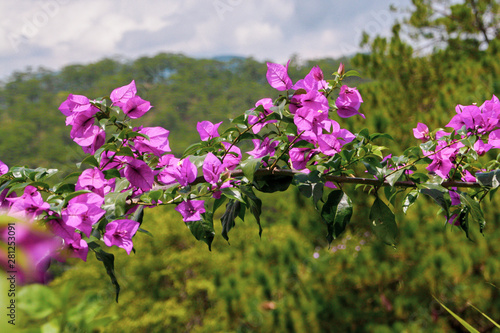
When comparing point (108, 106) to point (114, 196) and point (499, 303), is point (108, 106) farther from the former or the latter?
point (499, 303)

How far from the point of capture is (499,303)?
2.04m

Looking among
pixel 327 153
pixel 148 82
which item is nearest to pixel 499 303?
pixel 327 153

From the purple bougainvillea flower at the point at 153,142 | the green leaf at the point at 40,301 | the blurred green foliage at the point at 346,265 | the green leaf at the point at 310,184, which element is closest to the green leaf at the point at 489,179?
the green leaf at the point at 310,184

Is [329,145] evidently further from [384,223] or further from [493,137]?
[493,137]

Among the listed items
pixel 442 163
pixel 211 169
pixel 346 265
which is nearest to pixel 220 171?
pixel 211 169

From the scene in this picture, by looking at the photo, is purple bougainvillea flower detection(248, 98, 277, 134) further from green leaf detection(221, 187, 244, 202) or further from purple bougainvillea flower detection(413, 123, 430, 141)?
purple bougainvillea flower detection(413, 123, 430, 141)

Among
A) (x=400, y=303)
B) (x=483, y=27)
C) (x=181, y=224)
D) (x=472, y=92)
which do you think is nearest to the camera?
(x=400, y=303)

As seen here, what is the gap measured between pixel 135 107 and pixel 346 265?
2.22m

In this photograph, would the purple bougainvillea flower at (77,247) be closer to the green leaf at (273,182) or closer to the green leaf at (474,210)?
the green leaf at (273,182)

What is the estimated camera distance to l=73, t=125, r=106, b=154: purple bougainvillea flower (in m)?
0.49

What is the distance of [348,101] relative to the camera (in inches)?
22.0

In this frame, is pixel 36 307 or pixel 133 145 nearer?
pixel 133 145

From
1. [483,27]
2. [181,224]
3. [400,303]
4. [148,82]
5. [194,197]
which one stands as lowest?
[148,82]

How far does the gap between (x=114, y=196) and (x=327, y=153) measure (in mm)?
294
